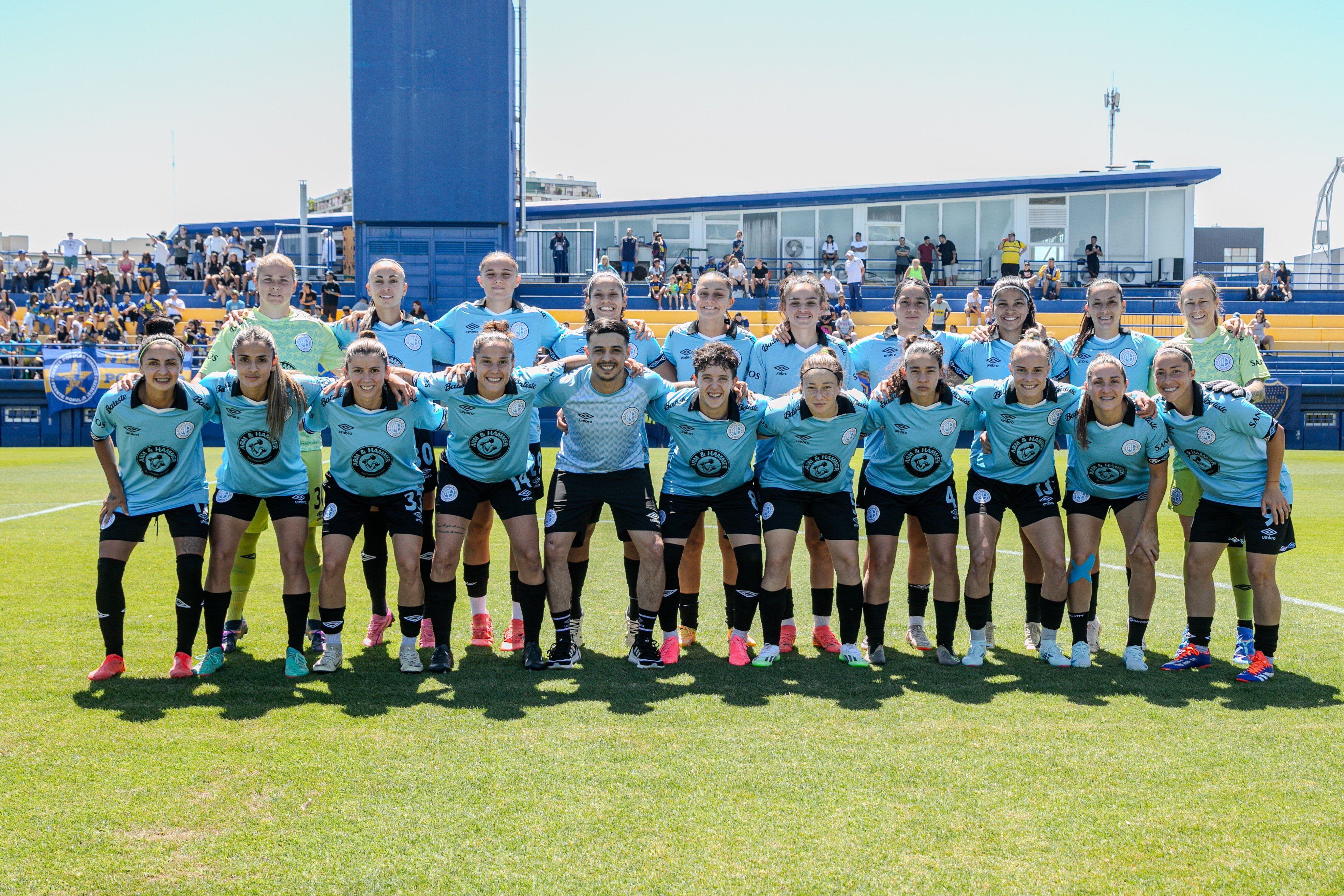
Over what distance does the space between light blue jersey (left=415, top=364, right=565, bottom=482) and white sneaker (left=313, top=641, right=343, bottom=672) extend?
3.72 ft

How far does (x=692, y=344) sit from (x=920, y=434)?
154cm

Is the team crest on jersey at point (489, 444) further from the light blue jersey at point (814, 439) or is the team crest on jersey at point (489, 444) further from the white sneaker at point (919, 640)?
the white sneaker at point (919, 640)

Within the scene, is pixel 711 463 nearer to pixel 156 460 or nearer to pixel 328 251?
pixel 156 460

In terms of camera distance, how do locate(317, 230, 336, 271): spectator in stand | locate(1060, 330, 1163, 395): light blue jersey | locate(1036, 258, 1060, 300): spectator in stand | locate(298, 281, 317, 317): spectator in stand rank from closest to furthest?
locate(1060, 330, 1163, 395): light blue jersey
locate(298, 281, 317, 317): spectator in stand
locate(317, 230, 336, 271): spectator in stand
locate(1036, 258, 1060, 300): spectator in stand

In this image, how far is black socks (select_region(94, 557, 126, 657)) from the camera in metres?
5.71

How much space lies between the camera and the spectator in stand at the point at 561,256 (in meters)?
31.3

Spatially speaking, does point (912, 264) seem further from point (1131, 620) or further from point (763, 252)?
point (1131, 620)

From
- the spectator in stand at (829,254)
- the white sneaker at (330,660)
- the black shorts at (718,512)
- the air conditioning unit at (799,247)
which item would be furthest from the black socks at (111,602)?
the air conditioning unit at (799,247)

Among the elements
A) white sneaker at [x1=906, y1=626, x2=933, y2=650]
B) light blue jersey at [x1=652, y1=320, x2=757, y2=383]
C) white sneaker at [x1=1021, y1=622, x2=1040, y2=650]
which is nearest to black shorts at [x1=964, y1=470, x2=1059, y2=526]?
white sneaker at [x1=1021, y1=622, x2=1040, y2=650]

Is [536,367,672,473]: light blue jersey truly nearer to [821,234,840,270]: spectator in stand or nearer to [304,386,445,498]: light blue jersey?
[304,386,445,498]: light blue jersey

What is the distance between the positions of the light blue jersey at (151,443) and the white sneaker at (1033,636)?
465 cm

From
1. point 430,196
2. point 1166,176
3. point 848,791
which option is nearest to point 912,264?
point 1166,176

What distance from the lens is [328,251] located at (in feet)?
101

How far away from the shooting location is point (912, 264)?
1200 inches
